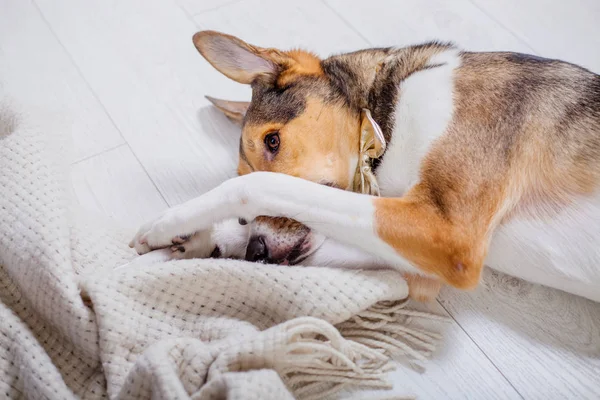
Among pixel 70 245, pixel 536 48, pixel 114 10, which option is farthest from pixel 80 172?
pixel 536 48

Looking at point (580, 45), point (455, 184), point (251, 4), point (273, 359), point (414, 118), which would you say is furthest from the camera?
point (251, 4)

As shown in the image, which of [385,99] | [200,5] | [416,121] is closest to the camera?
[416,121]

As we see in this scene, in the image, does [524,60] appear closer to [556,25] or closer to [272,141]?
[272,141]

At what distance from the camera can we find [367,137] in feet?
7.11

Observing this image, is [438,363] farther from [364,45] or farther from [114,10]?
[114,10]

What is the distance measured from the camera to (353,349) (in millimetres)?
1949

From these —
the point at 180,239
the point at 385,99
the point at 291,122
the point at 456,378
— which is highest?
the point at 385,99

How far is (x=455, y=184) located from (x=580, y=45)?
1605 millimetres

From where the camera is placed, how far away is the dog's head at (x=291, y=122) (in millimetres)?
2084

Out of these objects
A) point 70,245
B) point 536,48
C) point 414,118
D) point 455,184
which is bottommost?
point 70,245

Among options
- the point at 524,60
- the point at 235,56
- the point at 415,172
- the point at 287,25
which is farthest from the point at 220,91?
the point at 524,60

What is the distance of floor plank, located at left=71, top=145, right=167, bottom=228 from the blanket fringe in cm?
99

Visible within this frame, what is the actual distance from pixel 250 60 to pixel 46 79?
137 centimetres

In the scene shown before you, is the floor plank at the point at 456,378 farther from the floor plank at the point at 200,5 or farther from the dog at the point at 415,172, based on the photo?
the floor plank at the point at 200,5
